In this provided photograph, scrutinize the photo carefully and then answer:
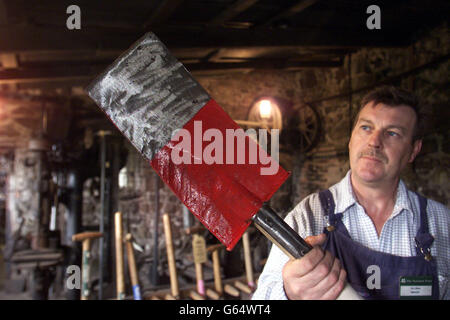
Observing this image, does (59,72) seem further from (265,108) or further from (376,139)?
(265,108)

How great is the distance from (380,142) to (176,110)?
73 centimetres

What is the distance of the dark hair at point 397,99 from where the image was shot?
1.19m

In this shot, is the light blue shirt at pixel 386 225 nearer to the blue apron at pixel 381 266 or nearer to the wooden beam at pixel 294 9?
the blue apron at pixel 381 266

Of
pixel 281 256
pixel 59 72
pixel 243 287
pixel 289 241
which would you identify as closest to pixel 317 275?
pixel 289 241

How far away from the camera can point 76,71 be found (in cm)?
247

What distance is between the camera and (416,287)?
1104 mm

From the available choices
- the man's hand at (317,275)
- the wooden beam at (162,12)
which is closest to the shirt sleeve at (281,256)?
the man's hand at (317,275)

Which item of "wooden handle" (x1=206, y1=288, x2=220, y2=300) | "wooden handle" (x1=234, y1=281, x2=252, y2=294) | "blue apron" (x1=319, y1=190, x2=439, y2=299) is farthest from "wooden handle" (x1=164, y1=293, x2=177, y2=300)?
"blue apron" (x1=319, y1=190, x2=439, y2=299)

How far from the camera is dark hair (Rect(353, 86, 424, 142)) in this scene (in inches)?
46.7
